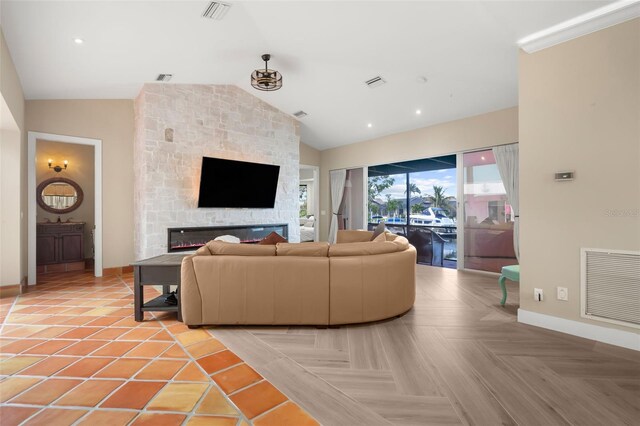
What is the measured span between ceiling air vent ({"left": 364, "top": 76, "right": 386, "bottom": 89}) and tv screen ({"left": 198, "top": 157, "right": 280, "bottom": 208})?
253cm

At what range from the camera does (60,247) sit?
5.49m

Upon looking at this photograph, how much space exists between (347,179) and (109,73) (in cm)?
520

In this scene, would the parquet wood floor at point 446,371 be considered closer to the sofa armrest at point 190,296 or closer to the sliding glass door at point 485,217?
the sofa armrest at point 190,296

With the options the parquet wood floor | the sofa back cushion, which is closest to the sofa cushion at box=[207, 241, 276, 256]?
the parquet wood floor

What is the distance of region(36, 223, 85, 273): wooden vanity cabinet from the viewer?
5.32 meters

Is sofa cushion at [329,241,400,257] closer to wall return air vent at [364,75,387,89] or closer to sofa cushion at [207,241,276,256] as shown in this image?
sofa cushion at [207,241,276,256]

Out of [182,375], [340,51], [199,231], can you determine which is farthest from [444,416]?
[199,231]

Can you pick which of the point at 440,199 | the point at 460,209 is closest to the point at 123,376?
the point at 460,209

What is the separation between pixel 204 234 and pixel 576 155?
17.7 feet

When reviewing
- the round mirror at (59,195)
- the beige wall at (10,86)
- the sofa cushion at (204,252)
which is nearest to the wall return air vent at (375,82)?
the sofa cushion at (204,252)

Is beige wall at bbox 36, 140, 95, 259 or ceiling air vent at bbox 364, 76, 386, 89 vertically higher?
ceiling air vent at bbox 364, 76, 386, 89

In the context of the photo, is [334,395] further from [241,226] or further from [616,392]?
[241,226]

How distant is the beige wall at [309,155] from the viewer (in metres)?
7.92

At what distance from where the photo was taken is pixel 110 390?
1.85 m
